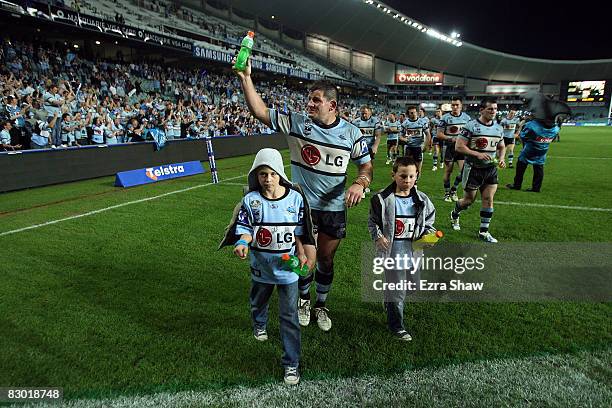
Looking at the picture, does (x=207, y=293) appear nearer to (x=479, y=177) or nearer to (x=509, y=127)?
(x=479, y=177)

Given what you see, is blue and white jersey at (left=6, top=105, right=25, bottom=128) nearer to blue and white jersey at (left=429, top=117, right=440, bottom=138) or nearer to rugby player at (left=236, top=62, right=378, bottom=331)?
rugby player at (left=236, top=62, right=378, bottom=331)

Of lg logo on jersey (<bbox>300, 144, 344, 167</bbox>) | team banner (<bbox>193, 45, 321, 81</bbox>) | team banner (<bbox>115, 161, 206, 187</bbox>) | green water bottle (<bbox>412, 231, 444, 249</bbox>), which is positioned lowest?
team banner (<bbox>115, 161, 206, 187</bbox>)

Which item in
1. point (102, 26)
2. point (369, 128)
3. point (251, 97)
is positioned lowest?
point (369, 128)

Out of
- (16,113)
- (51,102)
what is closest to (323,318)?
(16,113)

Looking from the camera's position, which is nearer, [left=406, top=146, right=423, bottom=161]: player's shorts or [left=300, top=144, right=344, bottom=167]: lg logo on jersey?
[left=300, top=144, right=344, bottom=167]: lg logo on jersey

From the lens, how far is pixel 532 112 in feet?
32.9

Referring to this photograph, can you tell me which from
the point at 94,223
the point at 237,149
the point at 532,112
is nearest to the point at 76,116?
the point at 237,149

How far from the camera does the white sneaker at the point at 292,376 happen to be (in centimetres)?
299

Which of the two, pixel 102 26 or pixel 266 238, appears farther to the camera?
pixel 102 26

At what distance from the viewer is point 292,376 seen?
301 cm

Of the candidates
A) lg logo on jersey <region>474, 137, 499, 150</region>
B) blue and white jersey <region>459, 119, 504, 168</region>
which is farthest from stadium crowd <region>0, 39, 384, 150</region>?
lg logo on jersey <region>474, 137, 499, 150</region>

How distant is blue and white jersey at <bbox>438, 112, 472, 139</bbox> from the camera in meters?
10.9

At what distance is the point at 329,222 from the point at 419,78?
77.8 metres

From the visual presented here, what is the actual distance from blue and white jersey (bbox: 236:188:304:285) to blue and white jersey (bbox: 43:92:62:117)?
1405 cm
